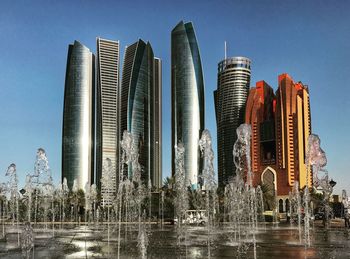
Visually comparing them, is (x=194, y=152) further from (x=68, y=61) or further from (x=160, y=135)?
(x=68, y=61)

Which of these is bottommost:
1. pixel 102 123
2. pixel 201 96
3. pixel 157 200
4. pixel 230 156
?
pixel 157 200

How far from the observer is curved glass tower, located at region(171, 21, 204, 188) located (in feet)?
533

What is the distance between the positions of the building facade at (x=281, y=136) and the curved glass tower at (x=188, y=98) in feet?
161

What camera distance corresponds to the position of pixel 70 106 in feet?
483

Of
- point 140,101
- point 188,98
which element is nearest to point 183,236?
point 140,101

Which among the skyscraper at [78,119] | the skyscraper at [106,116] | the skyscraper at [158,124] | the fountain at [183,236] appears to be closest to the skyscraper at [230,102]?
the skyscraper at [158,124]

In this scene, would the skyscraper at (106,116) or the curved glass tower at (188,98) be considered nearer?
the skyscraper at (106,116)

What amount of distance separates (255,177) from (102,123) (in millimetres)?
59254

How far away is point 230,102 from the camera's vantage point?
16425cm

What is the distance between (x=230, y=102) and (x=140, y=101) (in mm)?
35968

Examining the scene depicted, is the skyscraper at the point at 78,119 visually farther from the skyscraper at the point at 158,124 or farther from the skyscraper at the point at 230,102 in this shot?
the skyscraper at the point at 230,102

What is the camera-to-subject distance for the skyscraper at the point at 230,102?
6407 inches

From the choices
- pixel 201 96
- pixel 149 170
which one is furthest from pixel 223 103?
pixel 149 170

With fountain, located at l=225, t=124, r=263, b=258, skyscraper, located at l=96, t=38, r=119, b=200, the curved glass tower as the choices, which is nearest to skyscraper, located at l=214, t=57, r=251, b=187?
the curved glass tower
